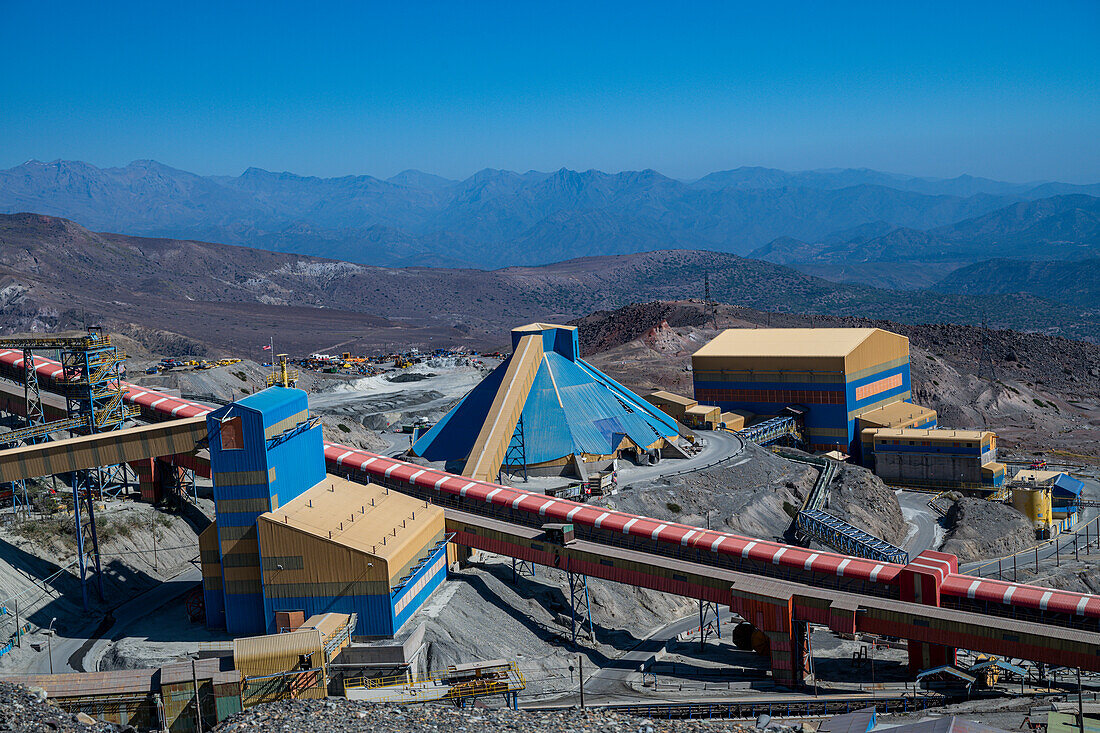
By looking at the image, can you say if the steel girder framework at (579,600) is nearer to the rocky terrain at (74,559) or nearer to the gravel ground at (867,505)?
the rocky terrain at (74,559)

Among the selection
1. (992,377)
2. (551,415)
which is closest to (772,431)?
(551,415)

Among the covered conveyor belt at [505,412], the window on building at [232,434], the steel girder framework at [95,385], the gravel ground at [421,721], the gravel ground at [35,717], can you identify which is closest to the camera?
the gravel ground at [35,717]

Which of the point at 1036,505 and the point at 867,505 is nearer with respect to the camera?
the point at 867,505

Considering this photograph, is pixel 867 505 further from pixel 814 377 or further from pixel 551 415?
pixel 551 415

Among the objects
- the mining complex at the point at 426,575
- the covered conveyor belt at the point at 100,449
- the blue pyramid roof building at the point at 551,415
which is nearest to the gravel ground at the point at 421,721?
the mining complex at the point at 426,575

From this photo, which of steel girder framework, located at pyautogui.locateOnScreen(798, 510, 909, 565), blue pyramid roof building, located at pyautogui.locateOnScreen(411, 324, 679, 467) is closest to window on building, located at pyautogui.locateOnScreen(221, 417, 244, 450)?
blue pyramid roof building, located at pyautogui.locateOnScreen(411, 324, 679, 467)

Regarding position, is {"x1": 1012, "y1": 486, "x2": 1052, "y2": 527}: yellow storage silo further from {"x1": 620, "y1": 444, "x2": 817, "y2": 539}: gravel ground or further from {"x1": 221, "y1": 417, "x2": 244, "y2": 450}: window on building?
{"x1": 221, "y1": 417, "x2": 244, "y2": 450}: window on building
